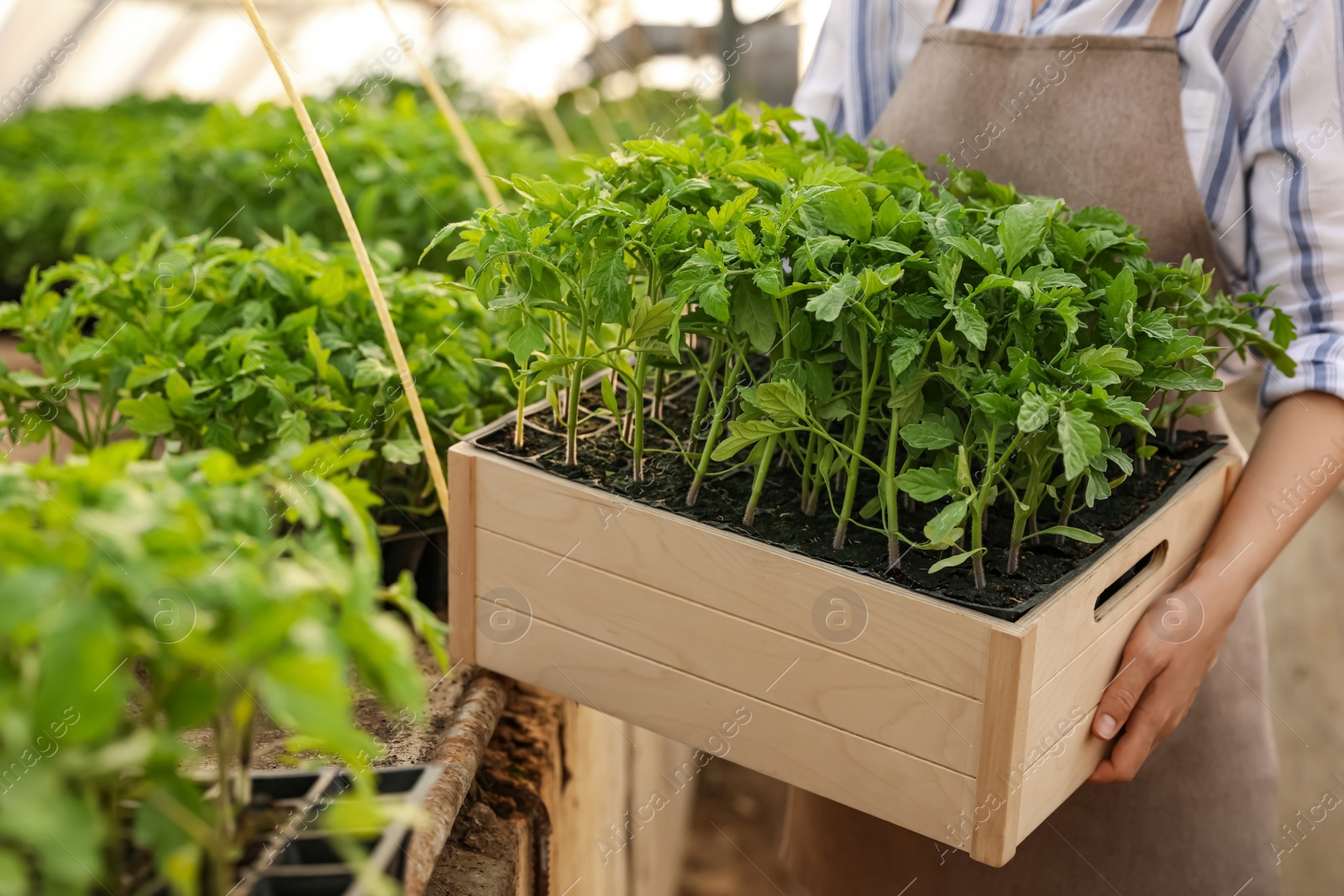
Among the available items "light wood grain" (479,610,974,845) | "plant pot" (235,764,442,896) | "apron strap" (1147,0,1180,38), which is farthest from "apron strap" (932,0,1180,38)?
"plant pot" (235,764,442,896)

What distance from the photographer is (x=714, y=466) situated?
111cm

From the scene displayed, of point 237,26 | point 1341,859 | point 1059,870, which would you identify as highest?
point 237,26

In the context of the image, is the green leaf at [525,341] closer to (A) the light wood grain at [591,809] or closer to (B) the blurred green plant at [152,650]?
(B) the blurred green plant at [152,650]

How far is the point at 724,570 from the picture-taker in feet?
3.15

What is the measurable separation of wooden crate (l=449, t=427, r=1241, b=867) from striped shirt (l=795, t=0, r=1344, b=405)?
0.84 ft

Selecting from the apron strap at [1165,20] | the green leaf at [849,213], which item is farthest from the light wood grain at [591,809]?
the apron strap at [1165,20]

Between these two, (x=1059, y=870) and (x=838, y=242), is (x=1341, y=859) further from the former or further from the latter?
(x=838, y=242)

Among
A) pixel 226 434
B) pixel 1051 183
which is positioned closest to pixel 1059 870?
pixel 1051 183

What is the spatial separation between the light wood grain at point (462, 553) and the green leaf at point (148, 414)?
33 centimetres

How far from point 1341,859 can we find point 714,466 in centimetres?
201

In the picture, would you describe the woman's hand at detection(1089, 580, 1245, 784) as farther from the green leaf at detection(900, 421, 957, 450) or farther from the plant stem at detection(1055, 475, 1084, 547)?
the green leaf at detection(900, 421, 957, 450)

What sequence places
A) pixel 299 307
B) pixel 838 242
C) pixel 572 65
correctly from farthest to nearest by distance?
1. pixel 572 65
2. pixel 299 307
3. pixel 838 242

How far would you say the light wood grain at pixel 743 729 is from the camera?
0.92 meters

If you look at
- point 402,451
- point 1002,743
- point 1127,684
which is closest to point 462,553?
point 402,451
